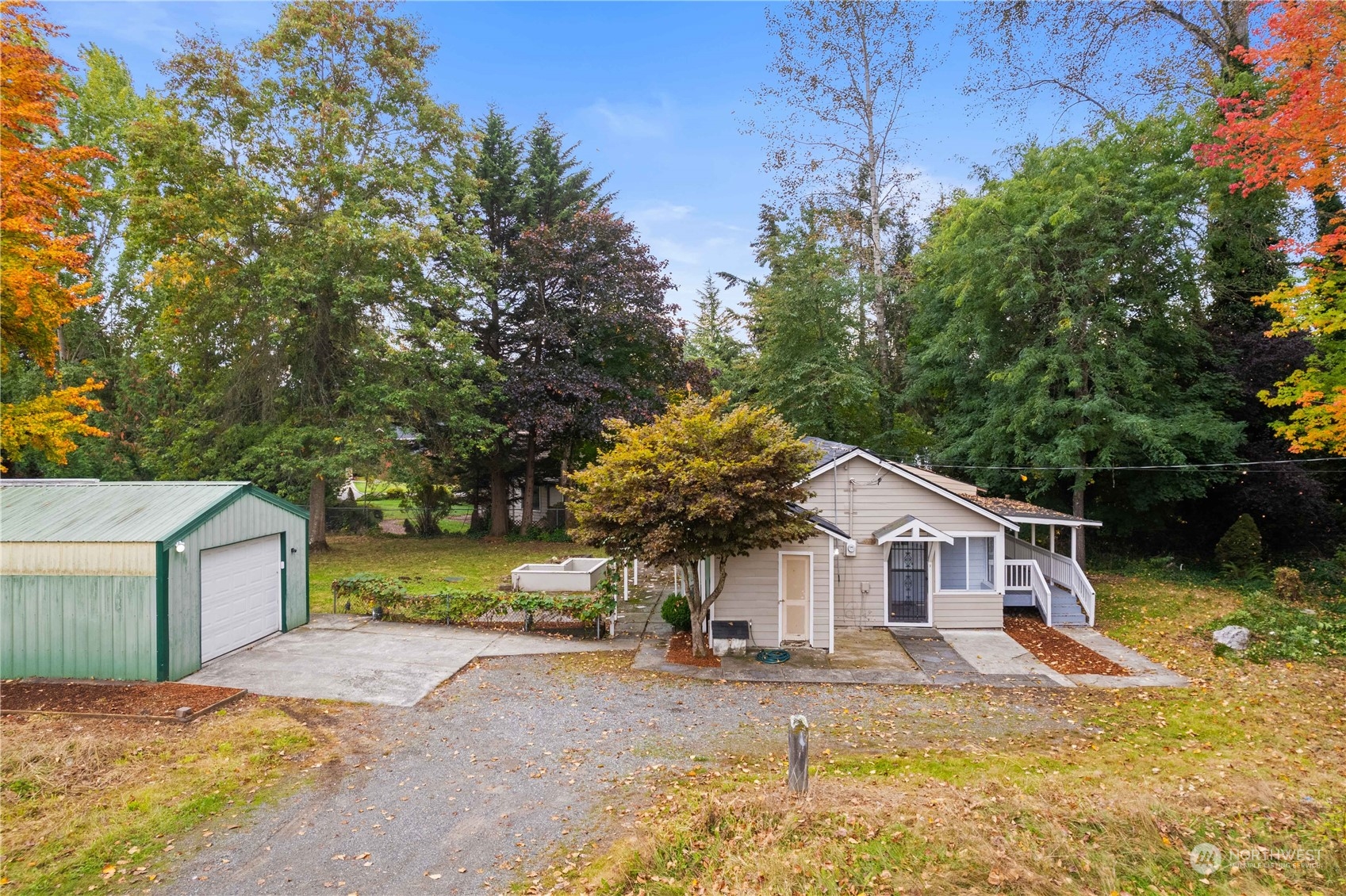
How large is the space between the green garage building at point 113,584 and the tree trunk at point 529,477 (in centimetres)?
1579

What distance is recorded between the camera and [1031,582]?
15.1m

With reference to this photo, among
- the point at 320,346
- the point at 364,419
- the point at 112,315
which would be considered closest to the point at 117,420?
the point at 112,315

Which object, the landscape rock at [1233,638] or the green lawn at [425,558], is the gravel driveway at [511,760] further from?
the green lawn at [425,558]

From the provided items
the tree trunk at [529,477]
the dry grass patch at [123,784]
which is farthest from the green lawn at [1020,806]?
the tree trunk at [529,477]

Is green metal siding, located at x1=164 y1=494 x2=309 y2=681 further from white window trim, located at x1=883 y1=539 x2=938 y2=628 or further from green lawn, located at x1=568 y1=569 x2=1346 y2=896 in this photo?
white window trim, located at x1=883 y1=539 x2=938 y2=628

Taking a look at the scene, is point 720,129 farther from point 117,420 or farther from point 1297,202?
point 117,420

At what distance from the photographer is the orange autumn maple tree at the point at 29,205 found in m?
11.3

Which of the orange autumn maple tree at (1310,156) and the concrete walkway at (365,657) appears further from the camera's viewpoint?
the orange autumn maple tree at (1310,156)

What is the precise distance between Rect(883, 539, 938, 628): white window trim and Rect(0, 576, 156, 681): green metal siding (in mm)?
12659

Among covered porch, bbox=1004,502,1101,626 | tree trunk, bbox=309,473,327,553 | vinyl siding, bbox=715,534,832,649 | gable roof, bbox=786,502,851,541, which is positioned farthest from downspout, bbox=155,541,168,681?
covered porch, bbox=1004,502,1101,626

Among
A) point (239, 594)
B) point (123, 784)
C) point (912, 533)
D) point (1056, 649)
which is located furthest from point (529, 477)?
point (123, 784)

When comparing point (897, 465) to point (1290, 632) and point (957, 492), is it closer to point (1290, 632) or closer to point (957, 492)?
point (957, 492)

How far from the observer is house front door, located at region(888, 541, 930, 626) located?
1405 cm

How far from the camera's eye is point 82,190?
44.3 feet
